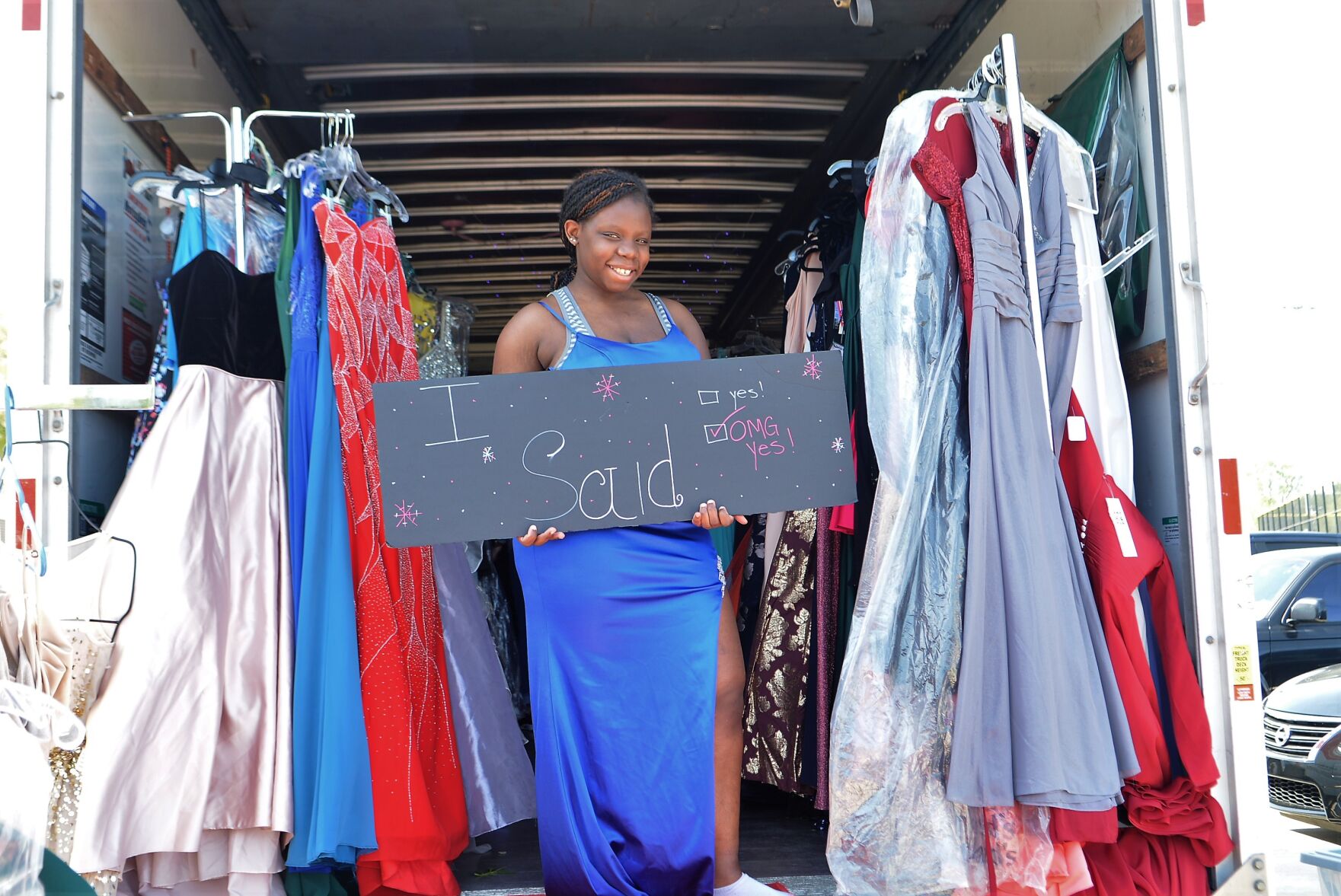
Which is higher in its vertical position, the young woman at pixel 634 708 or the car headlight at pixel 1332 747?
the young woman at pixel 634 708

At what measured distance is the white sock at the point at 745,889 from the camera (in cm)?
258

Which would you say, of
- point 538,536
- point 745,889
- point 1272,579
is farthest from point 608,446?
point 1272,579

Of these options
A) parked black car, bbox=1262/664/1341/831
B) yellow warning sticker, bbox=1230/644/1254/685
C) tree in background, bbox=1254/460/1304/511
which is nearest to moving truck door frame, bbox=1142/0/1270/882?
yellow warning sticker, bbox=1230/644/1254/685

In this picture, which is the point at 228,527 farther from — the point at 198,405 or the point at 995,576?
the point at 995,576

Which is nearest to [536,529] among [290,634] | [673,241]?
[290,634]

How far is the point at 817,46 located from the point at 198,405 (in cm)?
240

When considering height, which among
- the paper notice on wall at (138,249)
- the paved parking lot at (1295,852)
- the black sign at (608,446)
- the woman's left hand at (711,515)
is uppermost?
the paper notice on wall at (138,249)

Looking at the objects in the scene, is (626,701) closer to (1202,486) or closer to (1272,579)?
(1202,486)

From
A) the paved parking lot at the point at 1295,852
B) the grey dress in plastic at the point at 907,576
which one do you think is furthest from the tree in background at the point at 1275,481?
the grey dress in plastic at the point at 907,576

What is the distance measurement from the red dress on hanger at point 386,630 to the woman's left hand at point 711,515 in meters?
0.76

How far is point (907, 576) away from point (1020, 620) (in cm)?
28

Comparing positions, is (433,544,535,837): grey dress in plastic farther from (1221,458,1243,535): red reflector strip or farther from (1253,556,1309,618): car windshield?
(1253,556,1309,618): car windshield

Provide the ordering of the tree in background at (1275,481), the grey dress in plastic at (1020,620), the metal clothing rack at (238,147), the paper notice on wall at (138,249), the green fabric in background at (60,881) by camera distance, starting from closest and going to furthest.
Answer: the green fabric in background at (60,881) → the grey dress in plastic at (1020,620) → the metal clothing rack at (238,147) → the paper notice on wall at (138,249) → the tree in background at (1275,481)

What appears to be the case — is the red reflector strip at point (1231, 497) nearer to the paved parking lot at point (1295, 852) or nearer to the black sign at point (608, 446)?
the black sign at point (608, 446)
